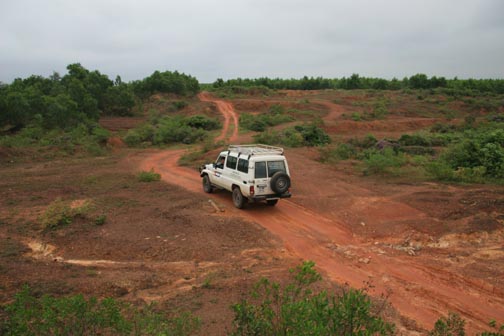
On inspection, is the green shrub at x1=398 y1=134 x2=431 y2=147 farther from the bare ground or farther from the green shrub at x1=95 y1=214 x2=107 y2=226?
the green shrub at x1=95 y1=214 x2=107 y2=226

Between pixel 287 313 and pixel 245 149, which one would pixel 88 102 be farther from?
pixel 287 313

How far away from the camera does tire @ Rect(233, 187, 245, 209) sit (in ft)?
39.6

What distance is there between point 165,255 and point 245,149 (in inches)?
197

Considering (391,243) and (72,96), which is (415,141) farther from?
(72,96)

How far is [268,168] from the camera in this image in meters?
11.6

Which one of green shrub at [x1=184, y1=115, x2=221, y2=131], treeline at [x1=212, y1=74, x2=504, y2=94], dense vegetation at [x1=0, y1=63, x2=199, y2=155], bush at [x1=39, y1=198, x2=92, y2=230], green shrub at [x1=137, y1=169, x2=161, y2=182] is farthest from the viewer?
treeline at [x1=212, y1=74, x2=504, y2=94]

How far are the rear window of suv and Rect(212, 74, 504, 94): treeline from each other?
5217 cm

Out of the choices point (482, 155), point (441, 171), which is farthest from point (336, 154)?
point (482, 155)

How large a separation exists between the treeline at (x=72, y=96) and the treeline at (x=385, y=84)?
23.0 meters

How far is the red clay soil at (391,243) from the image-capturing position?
6961mm

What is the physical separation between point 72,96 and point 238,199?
2690 centimetres

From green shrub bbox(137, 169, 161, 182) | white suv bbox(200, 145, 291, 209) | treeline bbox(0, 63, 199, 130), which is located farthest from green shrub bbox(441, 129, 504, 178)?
treeline bbox(0, 63, 199, 130)

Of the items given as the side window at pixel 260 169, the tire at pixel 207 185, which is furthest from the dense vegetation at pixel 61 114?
the side window at pixel 260 169

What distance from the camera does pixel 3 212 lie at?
12.2m
